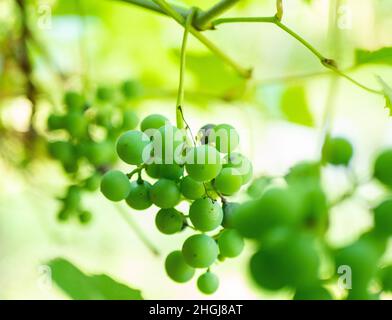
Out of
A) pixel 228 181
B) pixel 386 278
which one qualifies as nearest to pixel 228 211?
pixel 228 181

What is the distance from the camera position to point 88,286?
2.57ft

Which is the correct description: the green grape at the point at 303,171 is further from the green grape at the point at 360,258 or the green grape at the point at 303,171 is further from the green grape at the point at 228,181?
the green grape at the point at 360,258

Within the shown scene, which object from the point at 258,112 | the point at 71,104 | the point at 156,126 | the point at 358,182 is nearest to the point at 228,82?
the point at 258,112

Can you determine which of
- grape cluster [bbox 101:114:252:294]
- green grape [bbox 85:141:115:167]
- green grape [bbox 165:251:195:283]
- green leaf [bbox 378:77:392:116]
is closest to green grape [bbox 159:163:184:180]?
grape cluster [bbox 101:114:252:294]

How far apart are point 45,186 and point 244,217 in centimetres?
100

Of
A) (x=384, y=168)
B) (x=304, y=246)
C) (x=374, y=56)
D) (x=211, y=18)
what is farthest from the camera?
(x=374, y=56)

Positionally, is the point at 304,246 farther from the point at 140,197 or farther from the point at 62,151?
the point at 62,151

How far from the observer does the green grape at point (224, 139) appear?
704mm

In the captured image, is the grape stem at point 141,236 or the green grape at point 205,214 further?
the grape stem at point 141,236

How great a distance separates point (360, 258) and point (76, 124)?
70 centimetres

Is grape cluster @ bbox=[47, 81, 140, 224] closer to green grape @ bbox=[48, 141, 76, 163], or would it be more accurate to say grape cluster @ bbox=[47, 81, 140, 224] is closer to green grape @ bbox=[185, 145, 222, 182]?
green grape @ bbox=[48, 141, 76, 163]

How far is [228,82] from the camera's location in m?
1.28

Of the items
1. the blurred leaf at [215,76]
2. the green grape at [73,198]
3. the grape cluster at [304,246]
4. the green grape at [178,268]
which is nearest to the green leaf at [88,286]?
the green grape at [178,268]

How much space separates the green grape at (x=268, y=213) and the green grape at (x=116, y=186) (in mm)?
310
